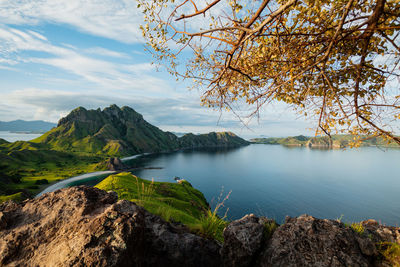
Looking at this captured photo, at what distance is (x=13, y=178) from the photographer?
90.2m

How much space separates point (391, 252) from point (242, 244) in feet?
12.7

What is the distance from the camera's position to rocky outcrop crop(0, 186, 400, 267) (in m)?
3.73

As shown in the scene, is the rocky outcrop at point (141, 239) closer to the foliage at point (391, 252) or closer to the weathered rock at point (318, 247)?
the weathered rock at point (318, 247)

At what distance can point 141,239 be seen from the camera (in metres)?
4.45

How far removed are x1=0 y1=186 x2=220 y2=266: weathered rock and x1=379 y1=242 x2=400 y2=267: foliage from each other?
4525mm

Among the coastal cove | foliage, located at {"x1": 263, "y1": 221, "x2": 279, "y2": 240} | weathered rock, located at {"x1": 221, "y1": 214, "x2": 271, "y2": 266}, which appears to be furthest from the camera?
the coastal cove

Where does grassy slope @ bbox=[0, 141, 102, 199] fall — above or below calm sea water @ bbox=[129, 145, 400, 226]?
above

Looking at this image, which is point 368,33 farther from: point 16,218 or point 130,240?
point 16,218

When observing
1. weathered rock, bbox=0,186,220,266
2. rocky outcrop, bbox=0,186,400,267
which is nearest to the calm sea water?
rocky outcrop, bbox=0,186,400,267

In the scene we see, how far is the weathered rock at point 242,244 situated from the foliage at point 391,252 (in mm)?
3051

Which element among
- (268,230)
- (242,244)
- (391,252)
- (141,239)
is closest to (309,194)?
(391,252)

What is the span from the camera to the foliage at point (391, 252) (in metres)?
4.59

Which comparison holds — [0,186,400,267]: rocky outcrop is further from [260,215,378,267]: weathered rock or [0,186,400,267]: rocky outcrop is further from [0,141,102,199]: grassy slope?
[0,141,102,199]: grassy slope

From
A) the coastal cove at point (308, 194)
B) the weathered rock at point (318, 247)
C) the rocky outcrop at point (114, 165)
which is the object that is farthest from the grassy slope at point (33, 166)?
the weathered rock at point (318, 247)
